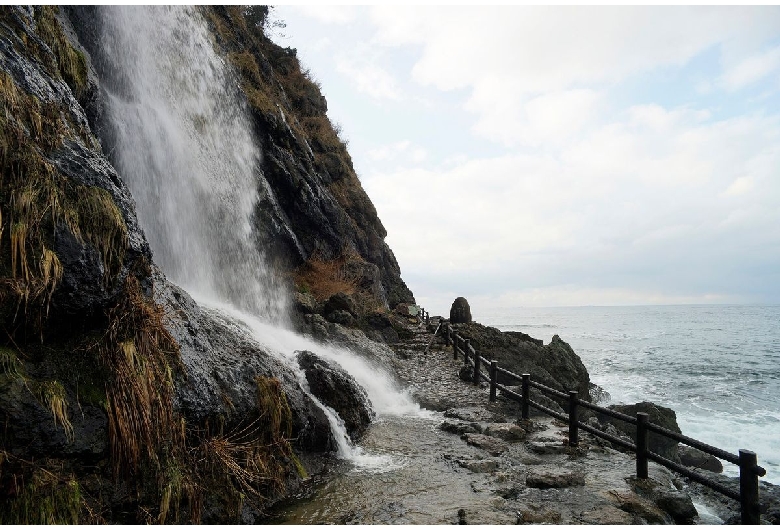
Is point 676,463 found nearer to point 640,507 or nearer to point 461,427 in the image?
point 640,507

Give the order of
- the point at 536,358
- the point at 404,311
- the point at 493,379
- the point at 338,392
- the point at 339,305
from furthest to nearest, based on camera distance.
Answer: the point at 404,311 → the point at 339,305 → the point at 536,358 → the point at 493,379 → the point at 338,392

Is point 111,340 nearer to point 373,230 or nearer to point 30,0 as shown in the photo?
point 30,0

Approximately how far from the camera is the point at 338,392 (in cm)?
920

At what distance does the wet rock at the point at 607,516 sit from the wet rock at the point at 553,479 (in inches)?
30.3

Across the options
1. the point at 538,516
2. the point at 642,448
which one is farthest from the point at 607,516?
the point at 642,448

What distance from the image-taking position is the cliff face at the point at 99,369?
4074 mm

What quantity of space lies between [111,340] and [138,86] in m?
13.6

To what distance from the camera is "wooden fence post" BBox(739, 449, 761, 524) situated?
5586mm

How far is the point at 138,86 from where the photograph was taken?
15.2 m

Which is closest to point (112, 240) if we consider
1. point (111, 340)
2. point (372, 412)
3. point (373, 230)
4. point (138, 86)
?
point (111, 340)

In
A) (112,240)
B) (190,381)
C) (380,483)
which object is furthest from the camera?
(380,483)

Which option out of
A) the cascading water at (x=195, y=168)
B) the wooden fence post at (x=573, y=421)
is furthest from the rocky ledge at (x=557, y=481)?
the cascading water at (x=195, y=168)

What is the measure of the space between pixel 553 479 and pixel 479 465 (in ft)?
4.09

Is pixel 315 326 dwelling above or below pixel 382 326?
above
